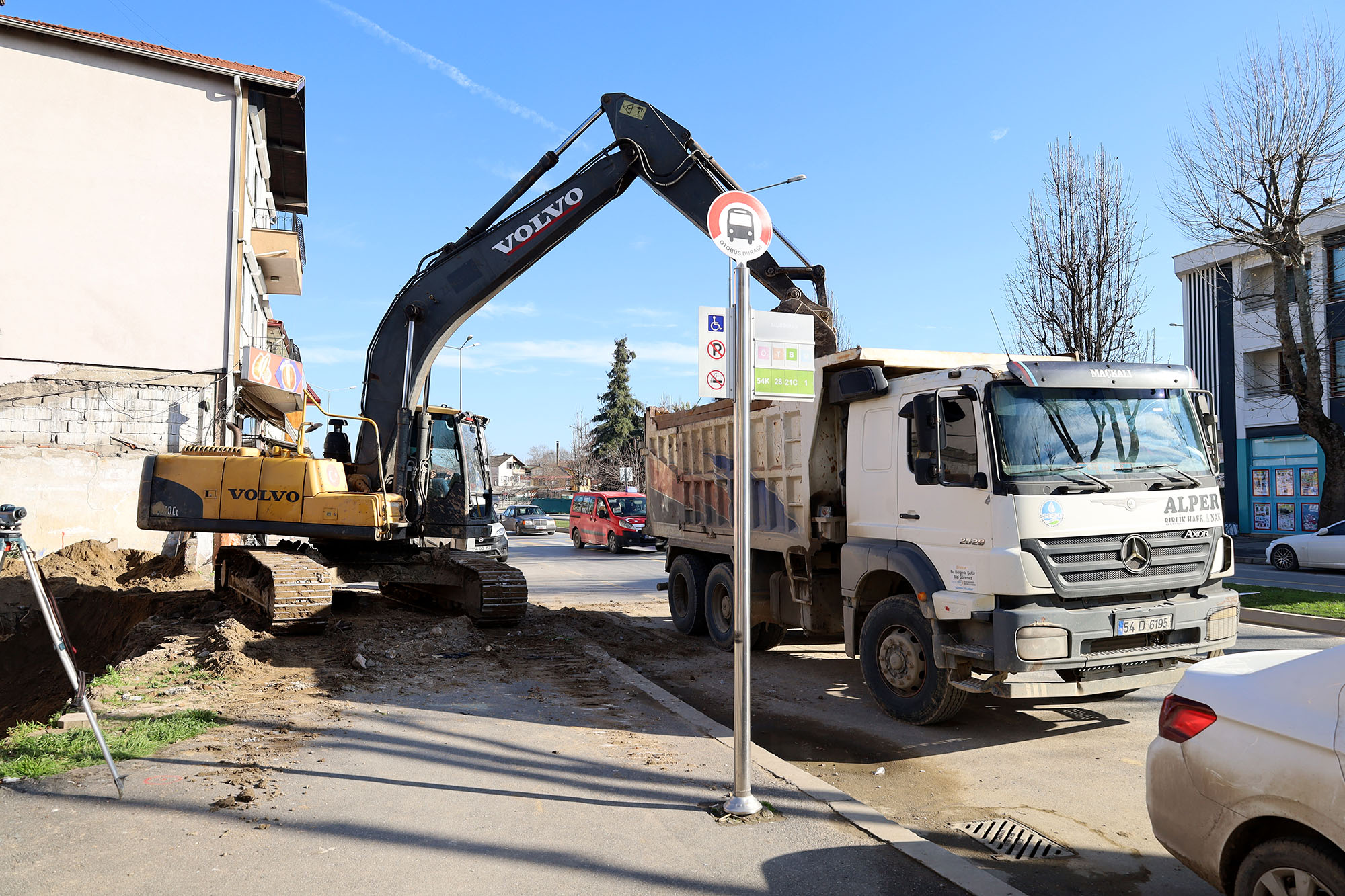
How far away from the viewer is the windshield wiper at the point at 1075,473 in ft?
20.6

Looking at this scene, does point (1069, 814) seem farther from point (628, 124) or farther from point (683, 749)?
point (628, 124)

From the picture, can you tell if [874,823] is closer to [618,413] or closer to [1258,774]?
[1258,774]

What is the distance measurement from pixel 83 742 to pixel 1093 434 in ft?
24.0

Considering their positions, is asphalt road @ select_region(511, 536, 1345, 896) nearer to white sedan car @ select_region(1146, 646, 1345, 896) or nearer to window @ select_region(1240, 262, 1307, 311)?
white sedan car @ select_region(1146, 646, 1345, 896)

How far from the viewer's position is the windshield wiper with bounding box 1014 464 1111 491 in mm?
6273

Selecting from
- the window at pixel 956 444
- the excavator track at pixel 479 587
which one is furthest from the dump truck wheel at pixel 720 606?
the window at pixel 956 444

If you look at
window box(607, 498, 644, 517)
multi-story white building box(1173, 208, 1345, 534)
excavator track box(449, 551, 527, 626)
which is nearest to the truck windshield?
excavator track box(449, 551, 527, 626)

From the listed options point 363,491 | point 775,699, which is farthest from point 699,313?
point 363,491

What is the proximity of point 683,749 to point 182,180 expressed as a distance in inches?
736

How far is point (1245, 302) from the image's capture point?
104ft

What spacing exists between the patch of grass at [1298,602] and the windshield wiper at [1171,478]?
6688 mm

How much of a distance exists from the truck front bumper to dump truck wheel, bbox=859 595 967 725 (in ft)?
2.30

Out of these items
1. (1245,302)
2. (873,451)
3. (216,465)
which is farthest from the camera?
(1245,302)

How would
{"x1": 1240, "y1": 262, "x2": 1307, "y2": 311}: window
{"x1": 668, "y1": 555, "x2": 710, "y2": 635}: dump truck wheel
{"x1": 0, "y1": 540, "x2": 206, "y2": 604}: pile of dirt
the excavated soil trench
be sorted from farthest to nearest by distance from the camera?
1. {"x1": 1240, "y1": 262, "x2": 1307, "y2": 311}: window
2. {"x1": 0, "y1": 540, "x2": 206, "y2": 604}: pile of dirt
3. {"x1": 668, "y1": 555, "x2": 710, "y2": 635}: dump truck wheel
4. the excavated soil trench
